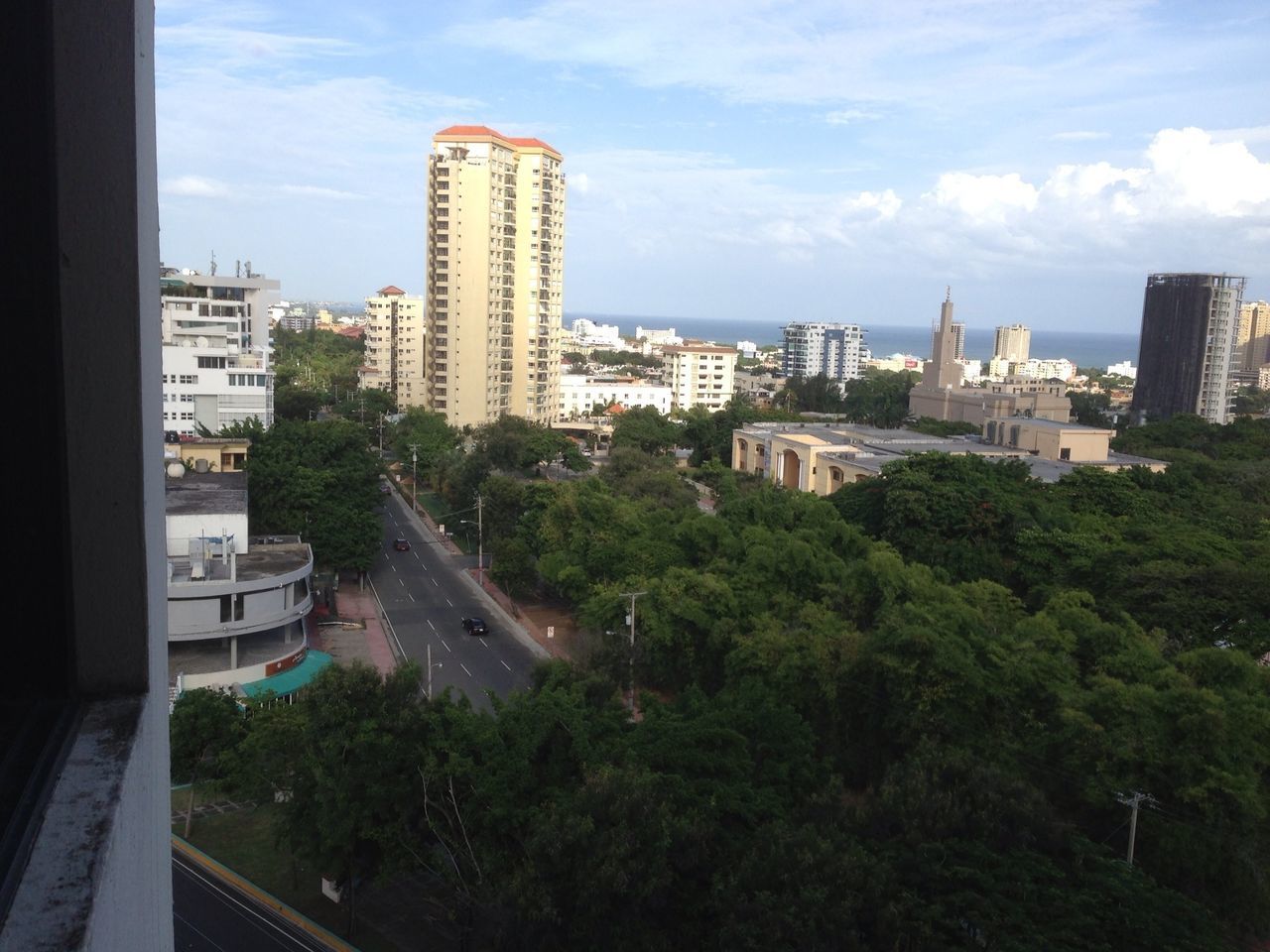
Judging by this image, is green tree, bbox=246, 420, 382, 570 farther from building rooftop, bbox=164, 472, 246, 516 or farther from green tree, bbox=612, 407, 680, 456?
green tree, bbox=612, 407, 680, 456

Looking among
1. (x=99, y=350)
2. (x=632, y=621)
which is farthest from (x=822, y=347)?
(x=99, y=350)

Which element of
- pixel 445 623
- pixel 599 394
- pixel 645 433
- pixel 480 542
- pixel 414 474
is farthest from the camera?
pixel 599 394

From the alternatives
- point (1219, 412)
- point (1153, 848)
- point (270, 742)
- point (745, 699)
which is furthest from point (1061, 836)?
point (1219, 412)

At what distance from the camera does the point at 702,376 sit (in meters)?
60.4

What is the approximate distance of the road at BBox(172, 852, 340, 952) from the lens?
9.10 meters

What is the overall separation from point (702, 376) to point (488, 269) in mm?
21147

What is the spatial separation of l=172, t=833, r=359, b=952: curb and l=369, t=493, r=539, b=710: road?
3.44 metres

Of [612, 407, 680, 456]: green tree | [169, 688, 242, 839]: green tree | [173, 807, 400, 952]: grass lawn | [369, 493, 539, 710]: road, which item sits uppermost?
[612, 407, 680, 456]: green tree

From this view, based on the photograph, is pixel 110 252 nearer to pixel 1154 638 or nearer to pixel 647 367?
pixel 1154 638

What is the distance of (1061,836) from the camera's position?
8117 mm

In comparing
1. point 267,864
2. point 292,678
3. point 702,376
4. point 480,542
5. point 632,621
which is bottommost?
point 267,864

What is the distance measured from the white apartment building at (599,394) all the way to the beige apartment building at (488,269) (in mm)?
11158

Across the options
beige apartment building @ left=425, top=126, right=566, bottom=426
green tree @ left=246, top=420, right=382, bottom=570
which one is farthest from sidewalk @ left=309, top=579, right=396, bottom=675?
beige apartment building @ left=425, top=126, right=566, bottom=426

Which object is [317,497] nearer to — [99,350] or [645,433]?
[645,433]
